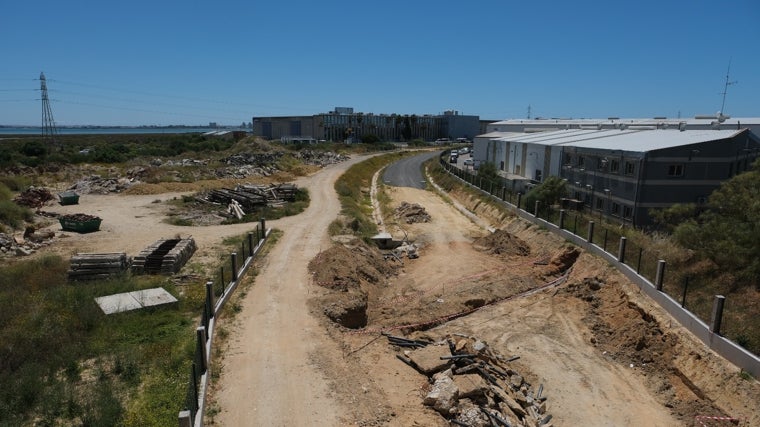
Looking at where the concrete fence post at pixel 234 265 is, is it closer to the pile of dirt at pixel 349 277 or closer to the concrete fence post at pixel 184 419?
the pile of dirt at pixel 349 277

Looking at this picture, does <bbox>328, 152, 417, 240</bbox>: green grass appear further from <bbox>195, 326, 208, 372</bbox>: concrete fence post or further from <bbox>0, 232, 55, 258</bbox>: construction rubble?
<bbox>195, 326, 208, 372</bbox>: concrete fence post

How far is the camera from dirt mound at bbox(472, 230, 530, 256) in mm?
26828

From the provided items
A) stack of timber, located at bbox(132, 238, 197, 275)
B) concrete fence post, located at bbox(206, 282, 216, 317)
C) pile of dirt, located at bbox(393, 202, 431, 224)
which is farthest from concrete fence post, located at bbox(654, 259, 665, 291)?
pile of dirt, located at bbox(393, 202, 431, 224)

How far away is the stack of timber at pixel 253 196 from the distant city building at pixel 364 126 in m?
87.4

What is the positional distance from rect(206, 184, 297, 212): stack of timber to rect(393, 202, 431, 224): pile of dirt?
9.82m

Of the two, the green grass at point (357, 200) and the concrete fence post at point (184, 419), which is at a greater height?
the concrete fence post at point (184, 419)

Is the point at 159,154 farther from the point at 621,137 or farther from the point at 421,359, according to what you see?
the point at 421,359

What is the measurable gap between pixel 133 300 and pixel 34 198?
2848cm

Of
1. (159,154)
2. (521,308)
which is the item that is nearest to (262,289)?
(521,308)

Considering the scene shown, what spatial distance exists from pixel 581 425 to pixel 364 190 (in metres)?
43.8

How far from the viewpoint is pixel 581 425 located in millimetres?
12516

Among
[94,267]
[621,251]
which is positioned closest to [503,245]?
[621,251]

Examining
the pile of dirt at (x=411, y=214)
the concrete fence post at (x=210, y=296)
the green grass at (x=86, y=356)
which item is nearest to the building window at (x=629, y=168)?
the pile of dirt at (x=411, y=214)

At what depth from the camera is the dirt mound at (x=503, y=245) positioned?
2683cm
